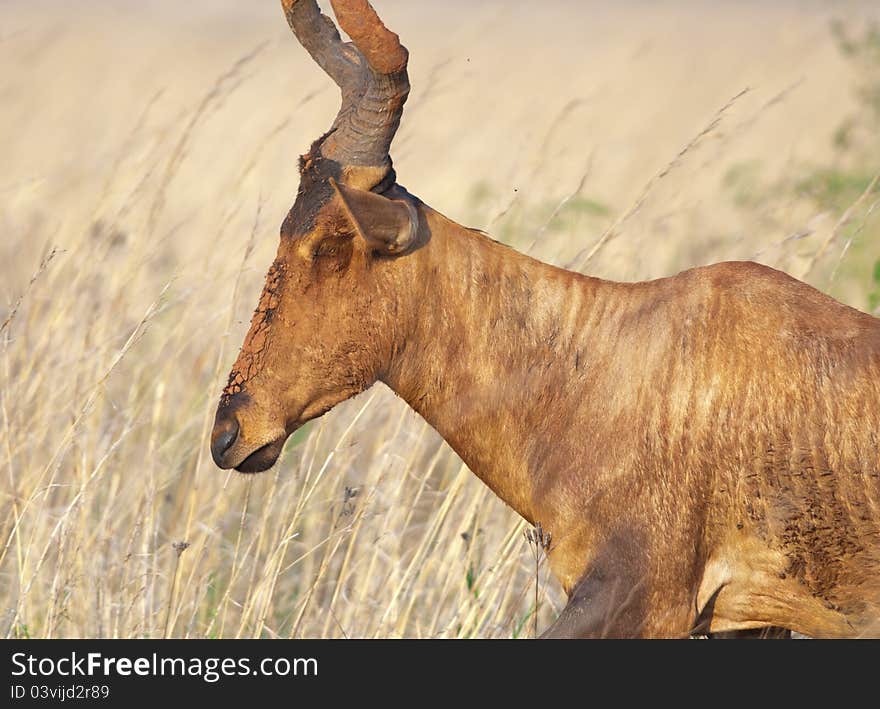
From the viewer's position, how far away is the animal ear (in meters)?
4.37

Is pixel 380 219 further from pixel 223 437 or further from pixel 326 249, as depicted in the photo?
pixel 223 437

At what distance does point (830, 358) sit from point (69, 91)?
59.5 ft

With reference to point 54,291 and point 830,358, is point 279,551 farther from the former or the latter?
point 54,291

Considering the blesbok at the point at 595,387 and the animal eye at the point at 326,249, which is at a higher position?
the animal eye at the point at 326,249

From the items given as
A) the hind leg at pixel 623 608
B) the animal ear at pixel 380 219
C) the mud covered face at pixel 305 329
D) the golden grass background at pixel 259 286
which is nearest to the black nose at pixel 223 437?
the mud covered face at pixel 305 329

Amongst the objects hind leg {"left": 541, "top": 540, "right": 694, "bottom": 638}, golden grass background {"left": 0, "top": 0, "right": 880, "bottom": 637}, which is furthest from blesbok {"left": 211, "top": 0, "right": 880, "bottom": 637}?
golden grass background {"left": 0, "top": 0, "right": 880, "bottom": 637}

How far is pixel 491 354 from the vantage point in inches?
194

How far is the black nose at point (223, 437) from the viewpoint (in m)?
4.73

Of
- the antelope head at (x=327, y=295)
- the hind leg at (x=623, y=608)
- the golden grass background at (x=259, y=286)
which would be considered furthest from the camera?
the golden grass background at (x=259, y=286)

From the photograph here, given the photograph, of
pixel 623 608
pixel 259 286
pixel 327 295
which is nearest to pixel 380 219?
pixel 327 295

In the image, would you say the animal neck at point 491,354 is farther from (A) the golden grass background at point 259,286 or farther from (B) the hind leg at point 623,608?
(A) the golden grass background at point 259,286

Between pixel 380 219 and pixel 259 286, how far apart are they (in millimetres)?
5702

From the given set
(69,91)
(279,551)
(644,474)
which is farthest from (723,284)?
(69,91)

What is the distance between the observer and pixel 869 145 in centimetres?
950
